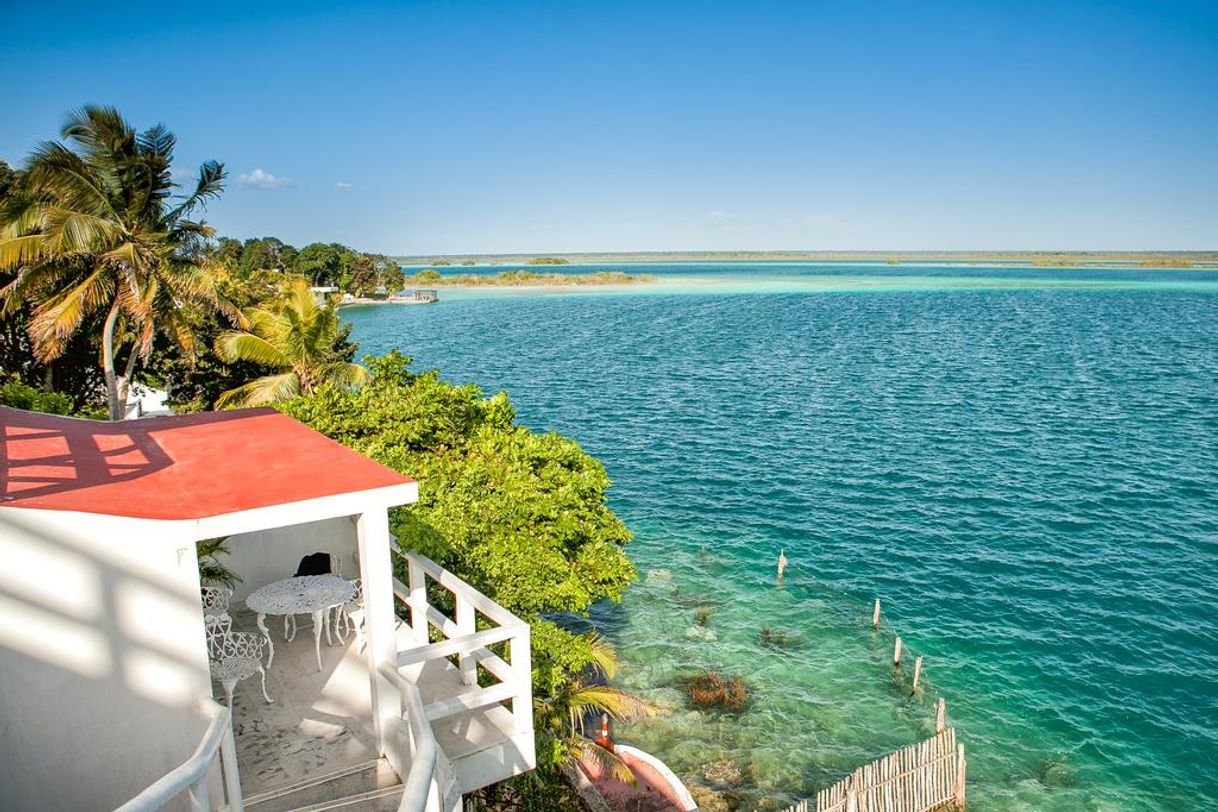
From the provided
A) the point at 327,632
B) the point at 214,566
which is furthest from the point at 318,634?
the point at 214,566

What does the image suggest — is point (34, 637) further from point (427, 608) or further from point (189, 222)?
point (189, 222)

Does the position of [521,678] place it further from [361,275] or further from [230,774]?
[361,275]

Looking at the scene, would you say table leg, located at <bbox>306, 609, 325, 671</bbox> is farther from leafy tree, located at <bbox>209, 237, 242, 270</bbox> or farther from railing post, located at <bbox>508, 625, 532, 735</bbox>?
leafy tree, located at <bbox>209, 237, 242, 270</bbox>

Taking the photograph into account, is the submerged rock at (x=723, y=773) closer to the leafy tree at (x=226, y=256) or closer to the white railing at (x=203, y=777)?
the white railing at (x=203, y=777)

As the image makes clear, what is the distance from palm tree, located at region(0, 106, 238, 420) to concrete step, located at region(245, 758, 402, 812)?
647 inches

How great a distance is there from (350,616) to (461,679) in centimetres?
170

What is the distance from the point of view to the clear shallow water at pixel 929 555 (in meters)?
17.0

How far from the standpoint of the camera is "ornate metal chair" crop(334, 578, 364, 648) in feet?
33.6

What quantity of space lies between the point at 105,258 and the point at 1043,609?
28036 mm

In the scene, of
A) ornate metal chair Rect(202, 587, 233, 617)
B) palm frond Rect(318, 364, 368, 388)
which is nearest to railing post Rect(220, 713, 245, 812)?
ornate metal chair Rect(202, 587, 233, 617)

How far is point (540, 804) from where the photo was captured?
12.5m

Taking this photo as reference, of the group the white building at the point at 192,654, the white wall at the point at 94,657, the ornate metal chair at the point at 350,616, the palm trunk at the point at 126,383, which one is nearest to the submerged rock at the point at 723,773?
the white building at the point at 192,654

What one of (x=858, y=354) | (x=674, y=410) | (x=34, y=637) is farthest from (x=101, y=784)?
(x=858, y=354)

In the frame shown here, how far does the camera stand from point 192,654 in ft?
21.8
